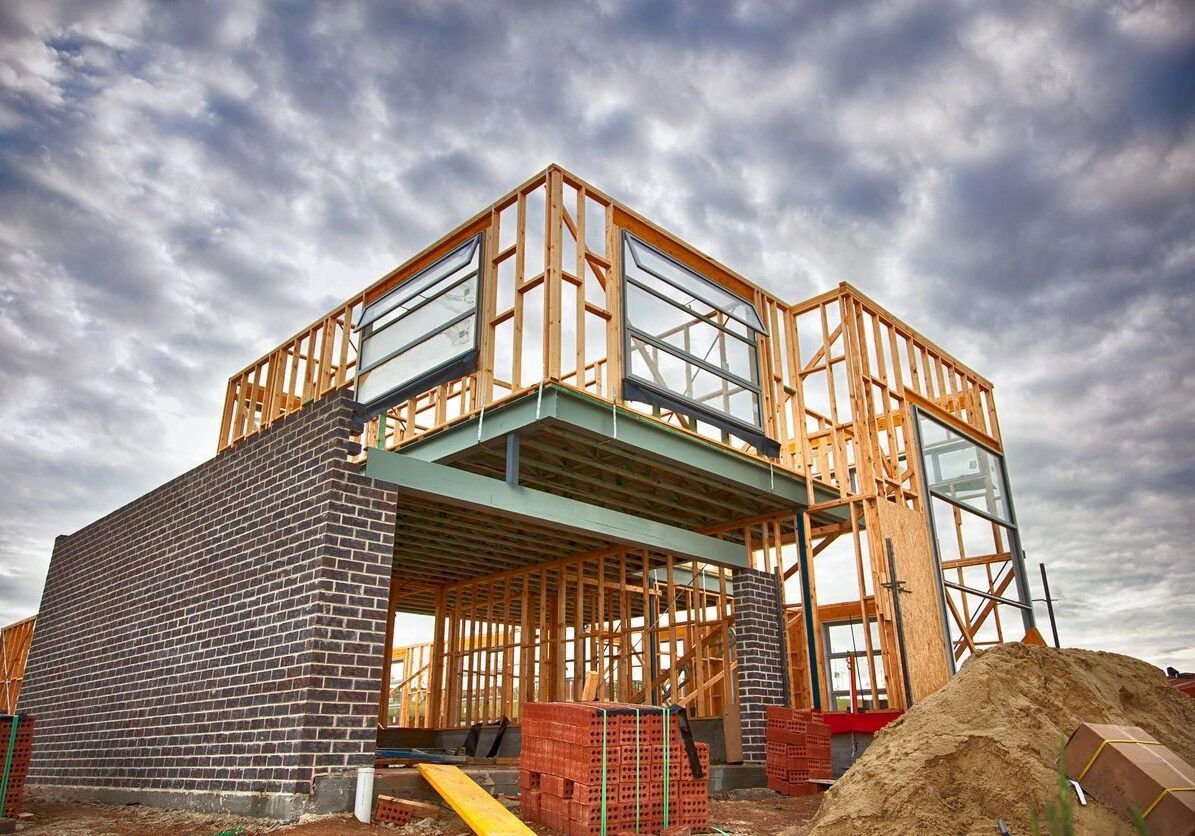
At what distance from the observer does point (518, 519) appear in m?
11.3

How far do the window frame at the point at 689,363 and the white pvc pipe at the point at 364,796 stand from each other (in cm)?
570

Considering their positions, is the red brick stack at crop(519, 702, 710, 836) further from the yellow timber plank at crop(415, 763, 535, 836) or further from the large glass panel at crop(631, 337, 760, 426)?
the large glass panel at crop(631, 337, 760, 426)

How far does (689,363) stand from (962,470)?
21.3 ft

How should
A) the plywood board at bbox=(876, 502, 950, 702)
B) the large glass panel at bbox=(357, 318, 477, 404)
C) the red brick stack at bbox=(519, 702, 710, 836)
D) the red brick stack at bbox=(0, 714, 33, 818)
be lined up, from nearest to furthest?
1. the red brick stack at bbox=(519, 702, 710, 836)
2. the red brick stack at bbox=(0, 714, 33, 818)
3. the large glass panel at bbox=(357, 318, 477, 404)
4. the plywood board at bbox=(876, 502, 950, 702)

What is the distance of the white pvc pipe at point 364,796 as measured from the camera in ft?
25.6

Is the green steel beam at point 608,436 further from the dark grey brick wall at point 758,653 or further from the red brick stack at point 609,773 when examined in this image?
the red brick stack at point 609,773

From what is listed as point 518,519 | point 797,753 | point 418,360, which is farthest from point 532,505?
point 797,753

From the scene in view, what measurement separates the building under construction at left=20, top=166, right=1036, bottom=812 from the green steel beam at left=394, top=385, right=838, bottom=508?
1.8 inches

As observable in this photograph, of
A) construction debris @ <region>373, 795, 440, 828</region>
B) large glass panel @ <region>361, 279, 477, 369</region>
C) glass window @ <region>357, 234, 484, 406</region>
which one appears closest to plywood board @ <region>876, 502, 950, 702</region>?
glass window @ <region>357, 234, 484, 406</region>

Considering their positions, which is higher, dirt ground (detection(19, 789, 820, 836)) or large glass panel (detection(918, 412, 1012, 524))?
large glass panel (detection(918, 412, 1012, 524))

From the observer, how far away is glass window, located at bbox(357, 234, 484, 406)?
12.0 metres

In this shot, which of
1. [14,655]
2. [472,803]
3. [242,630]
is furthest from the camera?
[14,655]

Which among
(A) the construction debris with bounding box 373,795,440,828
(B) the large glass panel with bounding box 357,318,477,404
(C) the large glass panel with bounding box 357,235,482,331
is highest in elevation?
(C) the large glass panel with bounding box 357,235,482,331

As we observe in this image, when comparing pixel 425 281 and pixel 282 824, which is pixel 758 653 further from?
pixel 425 281
